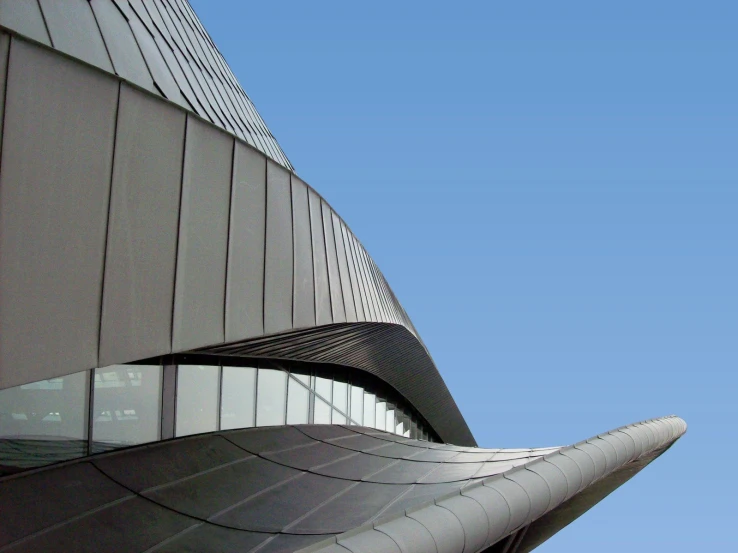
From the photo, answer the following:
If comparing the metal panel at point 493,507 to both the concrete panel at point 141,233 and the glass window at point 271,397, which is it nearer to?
the concrete panel at point 141,233

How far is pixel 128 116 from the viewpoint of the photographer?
6.37 m

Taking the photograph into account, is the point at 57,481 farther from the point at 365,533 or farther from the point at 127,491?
the point at 365,533

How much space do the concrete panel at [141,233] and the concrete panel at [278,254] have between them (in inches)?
76.3

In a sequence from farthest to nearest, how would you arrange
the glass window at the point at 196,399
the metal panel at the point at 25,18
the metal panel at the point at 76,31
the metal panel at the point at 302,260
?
the glass window at the point at 196,399, the metal panel at the point at 302,260, the metal panel at the point at 76,31, the metal panel at the point at 25,18

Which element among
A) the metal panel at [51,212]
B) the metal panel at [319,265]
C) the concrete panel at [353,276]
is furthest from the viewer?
the concrete panel at [353,276]

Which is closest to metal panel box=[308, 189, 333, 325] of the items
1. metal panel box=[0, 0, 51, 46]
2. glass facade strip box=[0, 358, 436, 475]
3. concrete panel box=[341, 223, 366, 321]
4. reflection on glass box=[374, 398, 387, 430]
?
concrete panel box=[341, 223, 366, 321]

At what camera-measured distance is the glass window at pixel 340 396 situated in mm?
19516

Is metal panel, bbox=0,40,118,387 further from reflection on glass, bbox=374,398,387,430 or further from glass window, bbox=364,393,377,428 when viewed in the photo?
reflection on glass, bbox=374,398,387,430

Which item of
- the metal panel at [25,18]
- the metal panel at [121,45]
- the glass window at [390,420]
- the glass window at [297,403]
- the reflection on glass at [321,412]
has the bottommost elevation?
the glass window at [390,420]

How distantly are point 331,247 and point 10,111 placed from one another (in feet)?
21.2

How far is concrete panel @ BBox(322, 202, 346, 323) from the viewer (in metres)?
11.1

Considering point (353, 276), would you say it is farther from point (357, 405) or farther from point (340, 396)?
point (357, 405)

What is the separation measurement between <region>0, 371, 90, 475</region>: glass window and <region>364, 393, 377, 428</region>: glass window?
1491 centimetres

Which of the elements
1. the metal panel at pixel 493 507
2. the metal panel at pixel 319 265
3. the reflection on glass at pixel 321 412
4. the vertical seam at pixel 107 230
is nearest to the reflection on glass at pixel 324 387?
the reflection on glass at pixel 321 412
